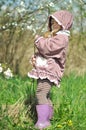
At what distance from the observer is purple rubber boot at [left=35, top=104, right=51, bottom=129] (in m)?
4.77

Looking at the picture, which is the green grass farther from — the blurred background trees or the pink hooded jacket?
the blurred background trees

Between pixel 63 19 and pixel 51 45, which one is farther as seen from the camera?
pixel 63 19

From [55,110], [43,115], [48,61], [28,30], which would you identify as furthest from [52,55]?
[28,30]

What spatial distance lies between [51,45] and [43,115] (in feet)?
2.49

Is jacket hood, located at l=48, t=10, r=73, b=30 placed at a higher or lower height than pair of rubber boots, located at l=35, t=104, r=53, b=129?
higher

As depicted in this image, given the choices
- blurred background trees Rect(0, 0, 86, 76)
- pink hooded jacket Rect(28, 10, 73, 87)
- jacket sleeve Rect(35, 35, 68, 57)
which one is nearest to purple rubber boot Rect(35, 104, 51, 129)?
pink hooded jacket Rect(28, 10, 73, 87)

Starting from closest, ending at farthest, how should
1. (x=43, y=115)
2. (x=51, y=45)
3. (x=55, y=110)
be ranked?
(x=51, y=45) → (x=43, y=115) → (x=55, y=110)

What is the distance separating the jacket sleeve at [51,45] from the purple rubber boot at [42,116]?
1.87ft

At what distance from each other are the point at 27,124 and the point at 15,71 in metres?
5.46

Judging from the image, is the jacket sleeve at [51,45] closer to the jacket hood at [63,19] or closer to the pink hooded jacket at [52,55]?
the pink hooded jacket at [52,55]

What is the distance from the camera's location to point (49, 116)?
4930 mm

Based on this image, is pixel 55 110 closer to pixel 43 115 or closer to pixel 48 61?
pixel 43 115

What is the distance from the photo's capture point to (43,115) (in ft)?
15.7

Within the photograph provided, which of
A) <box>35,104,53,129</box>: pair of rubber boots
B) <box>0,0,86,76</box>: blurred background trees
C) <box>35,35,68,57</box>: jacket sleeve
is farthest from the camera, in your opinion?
<box>0,0,86,76</box>: blurred background trees
